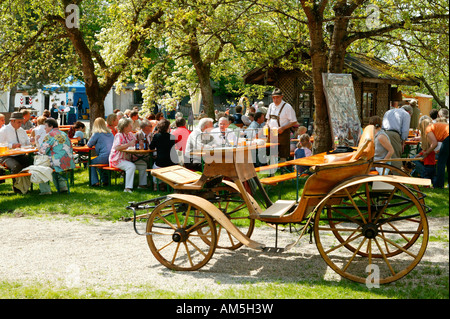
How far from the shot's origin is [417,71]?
15.7 m

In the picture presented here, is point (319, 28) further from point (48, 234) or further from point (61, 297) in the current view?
point (61, 297)

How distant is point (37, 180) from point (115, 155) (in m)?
1.64

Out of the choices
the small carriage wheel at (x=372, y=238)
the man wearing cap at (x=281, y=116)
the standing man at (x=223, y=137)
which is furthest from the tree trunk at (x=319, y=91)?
the small carriage wheel at (x=372, y=238)

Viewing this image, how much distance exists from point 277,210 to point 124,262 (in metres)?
1.82

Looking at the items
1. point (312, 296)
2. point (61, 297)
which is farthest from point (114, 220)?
point (312, 296)

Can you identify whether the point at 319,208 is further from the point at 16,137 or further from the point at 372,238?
the point at 16,137

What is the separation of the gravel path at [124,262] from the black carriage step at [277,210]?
61cm

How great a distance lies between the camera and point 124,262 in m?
6.19

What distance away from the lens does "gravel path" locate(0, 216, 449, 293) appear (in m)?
5.45

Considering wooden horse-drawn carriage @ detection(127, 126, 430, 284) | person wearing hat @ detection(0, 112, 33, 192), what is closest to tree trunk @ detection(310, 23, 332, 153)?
wooden horse-drawn carriage @ detection(127, 126, 430, 284)

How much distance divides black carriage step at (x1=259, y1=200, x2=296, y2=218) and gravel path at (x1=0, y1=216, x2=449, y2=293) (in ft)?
2.01

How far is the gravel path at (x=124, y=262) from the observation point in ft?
17.9

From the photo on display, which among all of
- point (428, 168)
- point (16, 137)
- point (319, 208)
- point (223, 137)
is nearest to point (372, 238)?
point (319, 208)

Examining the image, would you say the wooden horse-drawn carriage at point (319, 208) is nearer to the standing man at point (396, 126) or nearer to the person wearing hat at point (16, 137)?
the standing man at point (396, 126)
